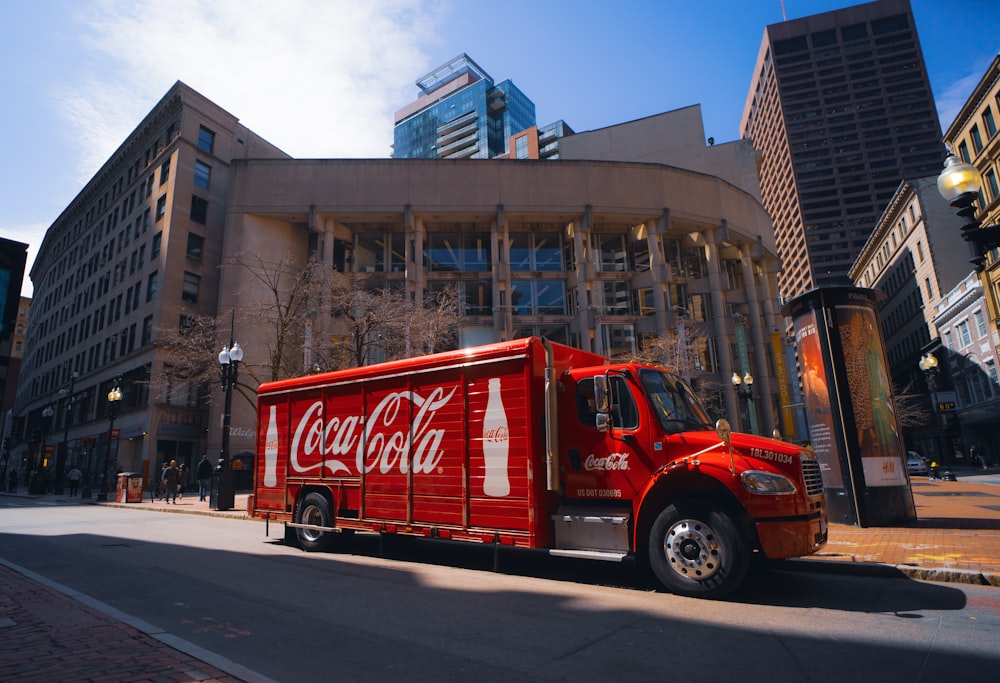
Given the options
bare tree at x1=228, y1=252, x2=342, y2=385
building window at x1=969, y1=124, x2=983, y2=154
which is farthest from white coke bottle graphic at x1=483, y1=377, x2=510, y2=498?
building window at x1=969, y1=124, x2=983, y2=154

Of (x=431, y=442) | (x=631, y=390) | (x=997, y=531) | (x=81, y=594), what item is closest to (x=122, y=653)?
(x=81, y=594)

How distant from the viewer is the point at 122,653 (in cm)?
443

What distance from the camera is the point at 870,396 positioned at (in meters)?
11.3

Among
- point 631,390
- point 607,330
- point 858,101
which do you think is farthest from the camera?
point 858,101

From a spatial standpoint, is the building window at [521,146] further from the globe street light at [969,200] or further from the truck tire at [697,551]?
the truck tire at [697,551]

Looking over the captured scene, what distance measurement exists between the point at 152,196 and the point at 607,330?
37192 millimetres

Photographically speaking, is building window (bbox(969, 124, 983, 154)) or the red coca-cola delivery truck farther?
building window (bbox(969, 124, 983, 154))

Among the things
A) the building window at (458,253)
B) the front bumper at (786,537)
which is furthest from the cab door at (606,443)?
the building window at (458,253)

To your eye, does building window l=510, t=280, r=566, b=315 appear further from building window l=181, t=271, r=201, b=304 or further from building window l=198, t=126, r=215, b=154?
building window l=198, t=126, r=215, b=154

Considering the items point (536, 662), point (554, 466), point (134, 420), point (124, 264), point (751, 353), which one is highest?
point (124, 264)

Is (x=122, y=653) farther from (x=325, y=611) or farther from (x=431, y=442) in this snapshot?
(x=431, y=442)

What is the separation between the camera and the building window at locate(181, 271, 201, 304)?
4022 cm

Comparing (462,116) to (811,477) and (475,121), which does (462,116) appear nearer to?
(475,121)

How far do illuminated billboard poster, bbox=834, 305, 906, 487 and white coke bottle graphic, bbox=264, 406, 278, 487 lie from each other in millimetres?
11711
